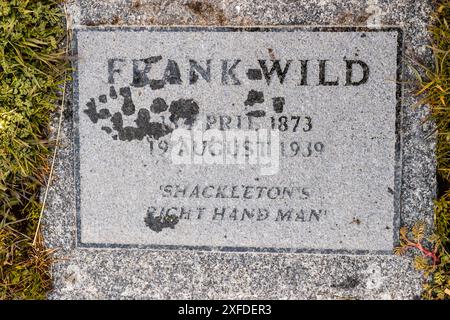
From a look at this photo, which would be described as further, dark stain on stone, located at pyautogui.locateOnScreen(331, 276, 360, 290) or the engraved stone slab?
dark stain on stone, located at pyautogui.locateOnScreen(331, 276, 360, 290)

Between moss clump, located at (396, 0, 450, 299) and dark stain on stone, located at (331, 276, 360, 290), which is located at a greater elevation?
moss clump, located at (396, 0, 450, 299)

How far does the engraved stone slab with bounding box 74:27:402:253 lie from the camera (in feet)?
7.23

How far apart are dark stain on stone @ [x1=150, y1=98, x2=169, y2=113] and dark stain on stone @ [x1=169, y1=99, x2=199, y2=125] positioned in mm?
33

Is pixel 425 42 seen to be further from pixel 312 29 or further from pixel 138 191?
pixel 138 191

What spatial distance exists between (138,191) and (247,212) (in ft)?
1.78

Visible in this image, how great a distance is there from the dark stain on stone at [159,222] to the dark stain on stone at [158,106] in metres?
0.51

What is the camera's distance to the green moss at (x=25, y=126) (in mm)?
2191

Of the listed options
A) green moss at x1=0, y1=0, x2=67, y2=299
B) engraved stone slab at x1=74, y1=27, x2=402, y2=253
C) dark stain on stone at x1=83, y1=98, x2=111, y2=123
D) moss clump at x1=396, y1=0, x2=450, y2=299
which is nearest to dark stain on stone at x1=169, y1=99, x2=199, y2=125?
engraved stone slab at x1=74, y1=27, x2=402, y2=253

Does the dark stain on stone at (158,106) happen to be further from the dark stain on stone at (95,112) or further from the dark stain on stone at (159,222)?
the dark stain on stone at (159,222)

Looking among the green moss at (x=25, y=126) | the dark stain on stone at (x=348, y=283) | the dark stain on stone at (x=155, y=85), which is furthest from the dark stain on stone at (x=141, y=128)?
the dark stain on stone at (x=348, y=283)

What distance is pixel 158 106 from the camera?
2.25 metres

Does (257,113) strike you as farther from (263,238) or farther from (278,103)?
(263,238)

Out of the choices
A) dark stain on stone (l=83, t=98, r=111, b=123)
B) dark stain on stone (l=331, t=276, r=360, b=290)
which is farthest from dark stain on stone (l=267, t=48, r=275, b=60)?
dark stain on stone (l=331, t=276, r=360, b=290)

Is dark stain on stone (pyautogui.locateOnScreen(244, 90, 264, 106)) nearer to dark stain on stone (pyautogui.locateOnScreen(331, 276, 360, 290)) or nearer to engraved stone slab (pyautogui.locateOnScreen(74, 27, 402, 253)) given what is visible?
engraved stone slab (pyautogui.locateOnScreen(74, 27, 402, 253))
